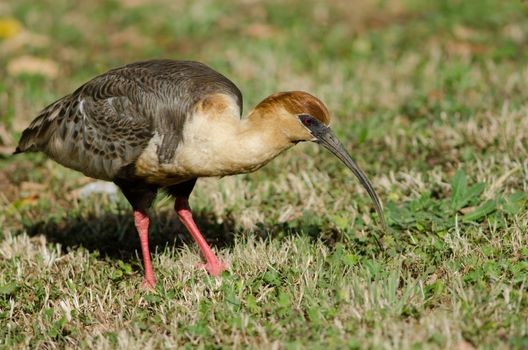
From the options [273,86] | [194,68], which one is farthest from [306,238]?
[273,86]

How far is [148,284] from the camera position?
523 centimetres

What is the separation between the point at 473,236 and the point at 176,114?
2065 mm

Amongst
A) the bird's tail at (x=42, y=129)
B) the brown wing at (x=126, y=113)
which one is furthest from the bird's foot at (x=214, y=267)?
the bird's tail at (x=42, y=129)

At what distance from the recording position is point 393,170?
6.54m

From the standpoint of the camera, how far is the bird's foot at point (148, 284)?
17.0 ft

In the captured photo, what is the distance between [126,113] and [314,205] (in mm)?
1728

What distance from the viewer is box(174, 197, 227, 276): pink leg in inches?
210

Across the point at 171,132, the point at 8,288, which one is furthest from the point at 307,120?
the point at 8,288

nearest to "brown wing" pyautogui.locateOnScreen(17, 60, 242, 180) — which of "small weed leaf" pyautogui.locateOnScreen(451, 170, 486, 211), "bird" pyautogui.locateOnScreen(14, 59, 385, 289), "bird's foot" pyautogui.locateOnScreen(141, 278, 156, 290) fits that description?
"bird" pyautogui.locateOnScreen(14, 59, 385, 289)

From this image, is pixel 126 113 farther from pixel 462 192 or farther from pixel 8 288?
pixel 462 192

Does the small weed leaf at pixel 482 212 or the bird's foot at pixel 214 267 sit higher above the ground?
the small weed leaf at pixel 482 212

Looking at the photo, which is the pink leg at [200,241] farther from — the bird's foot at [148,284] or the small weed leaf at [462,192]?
the small weed leaf at [462,192]

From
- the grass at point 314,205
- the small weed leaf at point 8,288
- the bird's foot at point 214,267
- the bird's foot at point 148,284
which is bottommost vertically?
the small weed leaf at point 8,288

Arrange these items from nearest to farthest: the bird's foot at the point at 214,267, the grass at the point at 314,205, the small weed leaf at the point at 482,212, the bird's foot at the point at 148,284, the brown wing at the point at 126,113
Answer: the grass at the point at 314,205 → the brown wing at the point at 126,113 → the bird's foot at the point at 148,284 → the bird's foot at the point at 214,267 → the small weed leaf at the point at 482,212
